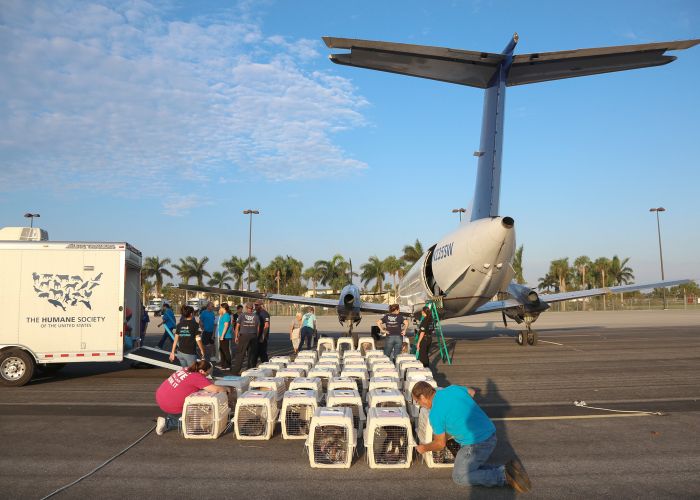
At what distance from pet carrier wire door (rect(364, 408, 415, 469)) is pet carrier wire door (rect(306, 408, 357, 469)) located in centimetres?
23

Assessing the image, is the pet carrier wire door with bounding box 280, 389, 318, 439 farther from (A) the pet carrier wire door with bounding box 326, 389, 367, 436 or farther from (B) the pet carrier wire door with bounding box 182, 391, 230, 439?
(B) the pet carrier wire door with bounding box 182, 391, 230, 439

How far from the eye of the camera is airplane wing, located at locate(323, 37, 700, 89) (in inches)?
542

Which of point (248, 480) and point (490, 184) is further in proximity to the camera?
point (490, 184)

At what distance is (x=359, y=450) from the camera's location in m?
6.77

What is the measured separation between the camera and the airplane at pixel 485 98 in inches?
558

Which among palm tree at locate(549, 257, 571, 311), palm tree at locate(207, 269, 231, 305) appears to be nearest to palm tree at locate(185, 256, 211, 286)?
palm tree at locate(207, 269, 231, 305)

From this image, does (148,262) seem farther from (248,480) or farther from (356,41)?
(248,480)

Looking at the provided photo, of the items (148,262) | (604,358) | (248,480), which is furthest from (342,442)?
(148,262)

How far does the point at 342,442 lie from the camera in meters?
6.20

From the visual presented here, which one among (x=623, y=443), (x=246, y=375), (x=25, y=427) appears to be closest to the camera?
(x=623, y=443)

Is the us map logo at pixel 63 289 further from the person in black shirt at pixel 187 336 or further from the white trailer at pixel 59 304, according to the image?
the person in black shirt at pixel 187 336

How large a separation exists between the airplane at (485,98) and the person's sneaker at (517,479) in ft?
30.9

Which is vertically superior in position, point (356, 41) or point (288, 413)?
point (356, 41)

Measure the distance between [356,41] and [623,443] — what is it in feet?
34.6
